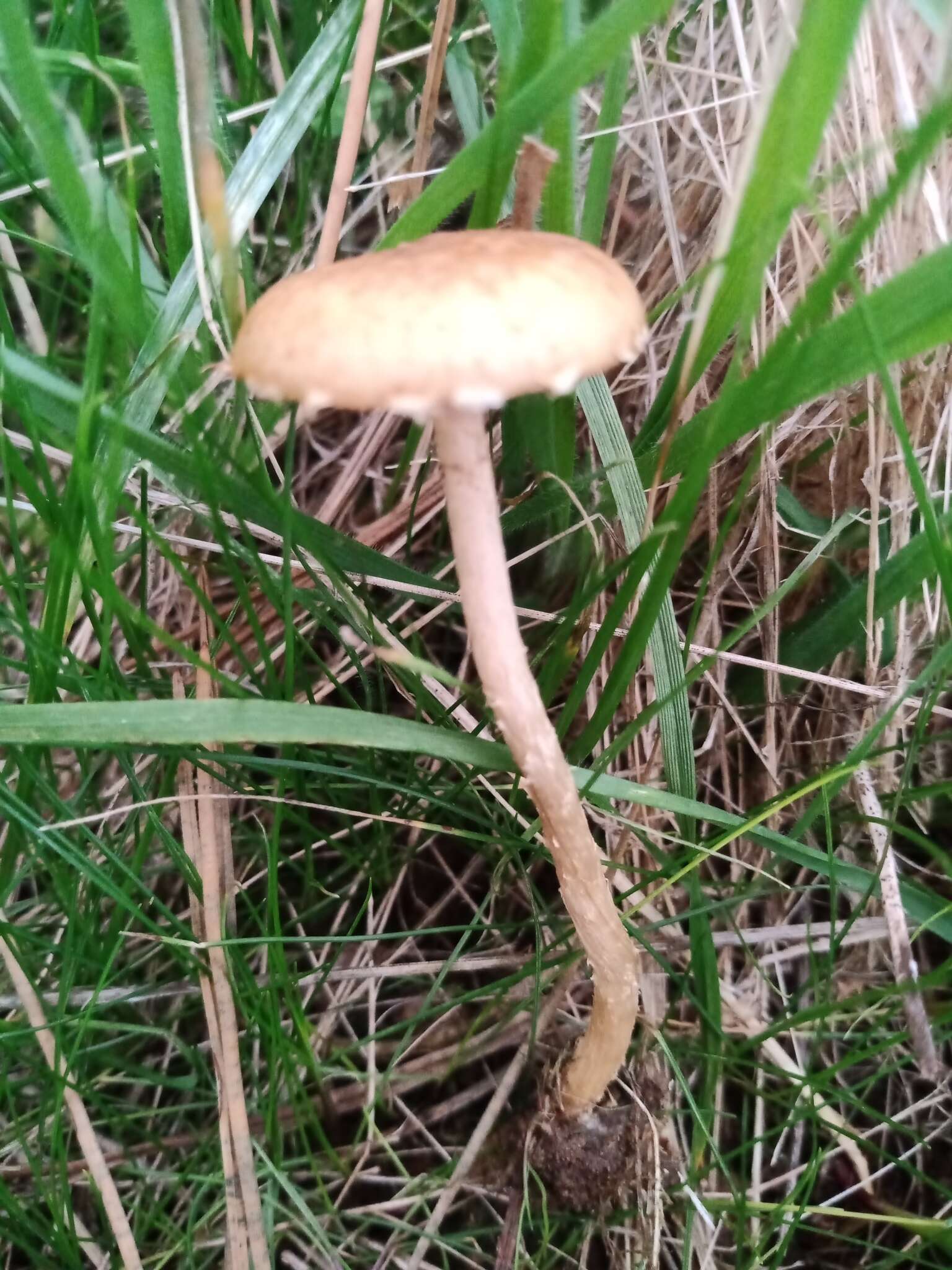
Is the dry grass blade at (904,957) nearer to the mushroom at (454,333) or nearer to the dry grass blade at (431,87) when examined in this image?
the mushroom at (454,333)

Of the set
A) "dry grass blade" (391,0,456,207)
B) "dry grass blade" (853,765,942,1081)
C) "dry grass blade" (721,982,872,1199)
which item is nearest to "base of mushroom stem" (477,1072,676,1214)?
"dry grass blade" (721,982,872,1199)

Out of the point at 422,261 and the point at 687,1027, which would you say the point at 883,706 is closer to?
the point at 687,1027

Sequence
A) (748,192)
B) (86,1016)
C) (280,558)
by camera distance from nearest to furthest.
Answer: (748,192) < (86,1016) < (280,558)

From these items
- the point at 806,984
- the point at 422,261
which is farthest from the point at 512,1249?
the point at 422,261

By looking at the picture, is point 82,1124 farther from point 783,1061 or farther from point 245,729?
point 783,1061

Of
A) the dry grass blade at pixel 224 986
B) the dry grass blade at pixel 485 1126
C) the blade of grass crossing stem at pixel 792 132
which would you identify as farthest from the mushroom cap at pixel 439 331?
the dry grass blade at pixel 485 1126
